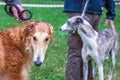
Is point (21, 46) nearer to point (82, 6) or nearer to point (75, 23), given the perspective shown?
point (75, 23)

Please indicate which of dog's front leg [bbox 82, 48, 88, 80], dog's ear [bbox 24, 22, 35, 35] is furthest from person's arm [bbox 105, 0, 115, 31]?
dog's ear [bbox 24, 22, 35, 35]

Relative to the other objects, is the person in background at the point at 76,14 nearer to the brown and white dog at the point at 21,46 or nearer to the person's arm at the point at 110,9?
the person's arm at the point at 110,9

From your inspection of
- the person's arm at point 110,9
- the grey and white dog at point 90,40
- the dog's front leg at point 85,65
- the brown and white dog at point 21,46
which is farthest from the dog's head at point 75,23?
the brown and white dog at point 21,46

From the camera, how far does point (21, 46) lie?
605cm

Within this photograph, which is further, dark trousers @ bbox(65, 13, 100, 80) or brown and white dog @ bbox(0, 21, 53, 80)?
dark trousers @ bbox(65, 13, 100, 80)

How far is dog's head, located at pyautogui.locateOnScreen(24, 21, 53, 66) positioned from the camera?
18.5 feet

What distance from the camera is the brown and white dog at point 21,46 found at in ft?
18.7

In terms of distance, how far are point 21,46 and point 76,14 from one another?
1.75 meters

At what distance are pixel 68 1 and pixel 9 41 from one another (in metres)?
1.76

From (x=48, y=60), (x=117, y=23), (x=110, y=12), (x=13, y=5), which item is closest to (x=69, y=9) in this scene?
(x=110, y=12)

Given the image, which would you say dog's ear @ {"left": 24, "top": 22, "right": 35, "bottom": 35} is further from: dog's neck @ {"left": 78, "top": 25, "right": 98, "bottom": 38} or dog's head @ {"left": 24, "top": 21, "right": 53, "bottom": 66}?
dog's neck @ {"left": 78, "top": 25, "right": 98, "bottom": 38}

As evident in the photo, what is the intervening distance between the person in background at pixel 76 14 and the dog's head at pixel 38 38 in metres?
1.73

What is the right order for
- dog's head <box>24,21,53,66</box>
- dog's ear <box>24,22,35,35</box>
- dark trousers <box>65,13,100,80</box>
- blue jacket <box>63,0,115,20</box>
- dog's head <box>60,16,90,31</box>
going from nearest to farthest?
dog's head <box>24,21,53,66</box> → dog's ear <box>24,22,35,35</box> → dog's head <box>60,16,90,31</box> → blue jacket <box>63,0,115,20</box> → dark trousers <box>65,13,100,80</box>

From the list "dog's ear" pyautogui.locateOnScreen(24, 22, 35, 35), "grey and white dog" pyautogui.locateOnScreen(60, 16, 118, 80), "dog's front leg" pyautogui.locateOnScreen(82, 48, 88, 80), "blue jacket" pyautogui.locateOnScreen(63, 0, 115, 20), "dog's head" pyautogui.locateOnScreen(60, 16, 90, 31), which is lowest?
"dog's front leg" pyautogui.locateOnScreen(82, 48, 88, 80)
